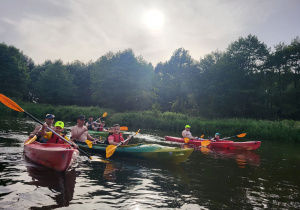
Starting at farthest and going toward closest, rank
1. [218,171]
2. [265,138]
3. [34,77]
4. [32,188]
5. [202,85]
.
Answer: [34,77]
[202,85]
[265,138]
[218,171]
[32,188]

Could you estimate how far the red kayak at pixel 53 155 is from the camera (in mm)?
6227

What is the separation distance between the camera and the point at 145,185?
236 inches

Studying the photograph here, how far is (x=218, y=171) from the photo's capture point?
25.9ft

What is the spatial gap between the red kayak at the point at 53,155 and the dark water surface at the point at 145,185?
226 millimetres

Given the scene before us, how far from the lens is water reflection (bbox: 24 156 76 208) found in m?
4.79

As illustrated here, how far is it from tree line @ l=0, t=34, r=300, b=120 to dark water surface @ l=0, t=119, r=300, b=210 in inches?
782

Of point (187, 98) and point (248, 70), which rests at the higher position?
point (248, 70)

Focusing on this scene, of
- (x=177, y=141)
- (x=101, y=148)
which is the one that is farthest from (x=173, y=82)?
(x=101, y=148)

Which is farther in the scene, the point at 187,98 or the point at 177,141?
the point at 187,98

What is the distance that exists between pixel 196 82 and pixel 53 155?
32295 millimetres

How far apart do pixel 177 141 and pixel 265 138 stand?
7837mm

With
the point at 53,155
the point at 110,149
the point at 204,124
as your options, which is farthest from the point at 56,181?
the point at 204,124

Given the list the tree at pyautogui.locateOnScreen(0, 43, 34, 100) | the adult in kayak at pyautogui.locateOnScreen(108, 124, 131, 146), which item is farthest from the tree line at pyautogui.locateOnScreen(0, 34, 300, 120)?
the adult in kayak at pyautogui.locateOnScreen(108, 124, 131, 146)

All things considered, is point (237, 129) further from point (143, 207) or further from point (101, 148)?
point (143, 207)
